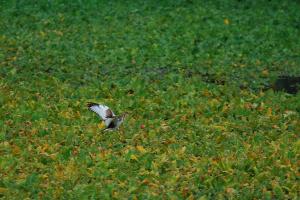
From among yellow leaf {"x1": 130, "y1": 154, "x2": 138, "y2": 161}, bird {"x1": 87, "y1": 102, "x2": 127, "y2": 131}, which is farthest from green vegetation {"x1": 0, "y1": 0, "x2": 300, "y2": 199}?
bird {"x1": 87, "y1": 102, "x2": 127, "y2": 131}

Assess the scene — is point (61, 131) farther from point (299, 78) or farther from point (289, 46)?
point (289, 46)

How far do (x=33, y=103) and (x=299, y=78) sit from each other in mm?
4182

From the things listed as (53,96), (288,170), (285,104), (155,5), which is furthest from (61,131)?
(155,5)

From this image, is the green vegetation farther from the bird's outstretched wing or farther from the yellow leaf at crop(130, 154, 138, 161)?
the bird's outstretched wing

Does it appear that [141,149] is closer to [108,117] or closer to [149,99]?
[108,117]

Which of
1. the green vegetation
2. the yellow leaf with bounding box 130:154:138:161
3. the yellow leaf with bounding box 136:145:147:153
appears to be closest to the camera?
the green vegetation

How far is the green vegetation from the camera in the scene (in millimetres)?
6082

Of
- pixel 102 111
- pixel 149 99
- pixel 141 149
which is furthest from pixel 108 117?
pixel 149 99

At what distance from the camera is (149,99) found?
8.30 m

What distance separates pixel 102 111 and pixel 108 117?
21cm

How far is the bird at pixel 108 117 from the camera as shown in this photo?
7.23m

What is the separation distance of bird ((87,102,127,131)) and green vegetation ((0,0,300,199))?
0.37 feet

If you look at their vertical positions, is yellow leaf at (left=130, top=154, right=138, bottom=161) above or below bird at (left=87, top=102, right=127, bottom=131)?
above

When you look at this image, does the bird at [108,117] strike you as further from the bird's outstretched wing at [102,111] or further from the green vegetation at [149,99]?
the green vegetation at [149,99]
